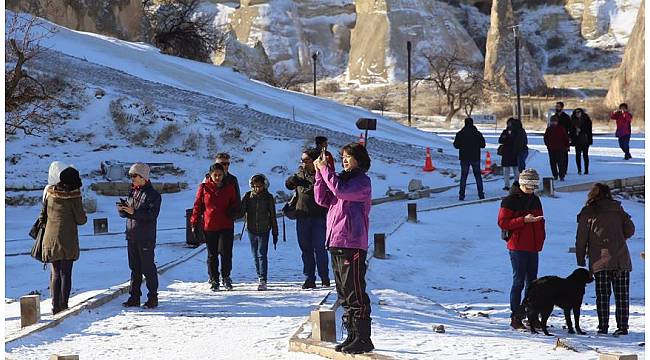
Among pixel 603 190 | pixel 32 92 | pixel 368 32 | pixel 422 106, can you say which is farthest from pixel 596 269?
pixel 368 32

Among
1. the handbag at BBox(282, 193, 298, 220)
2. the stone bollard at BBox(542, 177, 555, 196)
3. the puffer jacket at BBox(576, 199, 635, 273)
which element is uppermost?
the stone bollard at BBox(542, 177, 555, 196)

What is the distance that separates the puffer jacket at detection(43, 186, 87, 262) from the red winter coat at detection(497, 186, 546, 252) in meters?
3.83

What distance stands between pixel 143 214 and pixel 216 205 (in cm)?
127

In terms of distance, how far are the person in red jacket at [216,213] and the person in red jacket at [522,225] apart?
10.2 ft

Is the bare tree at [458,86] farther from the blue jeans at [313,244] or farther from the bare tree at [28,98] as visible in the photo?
the blue jeans at [313,244]

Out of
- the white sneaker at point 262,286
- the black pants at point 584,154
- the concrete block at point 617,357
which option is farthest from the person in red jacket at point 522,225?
the black pants at point 584,154

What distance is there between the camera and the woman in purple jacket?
28.6 feet

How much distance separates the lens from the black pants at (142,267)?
1145cm

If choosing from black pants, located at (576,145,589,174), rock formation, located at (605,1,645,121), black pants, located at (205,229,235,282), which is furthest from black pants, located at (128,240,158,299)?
rock formation, located at (605,1,645,121)

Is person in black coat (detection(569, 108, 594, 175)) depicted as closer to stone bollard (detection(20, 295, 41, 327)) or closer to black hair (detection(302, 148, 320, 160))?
black hair (detection(302, 148, 320, 160))

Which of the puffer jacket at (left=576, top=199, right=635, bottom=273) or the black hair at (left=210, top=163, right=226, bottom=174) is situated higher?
the black hair at (left=210, top=163, right=226, bottom=174)

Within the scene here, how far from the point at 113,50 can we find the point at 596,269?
87.7 ft

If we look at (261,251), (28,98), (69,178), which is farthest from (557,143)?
(69,178)

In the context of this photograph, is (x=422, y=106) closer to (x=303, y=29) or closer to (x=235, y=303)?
(x=303, y=29)
